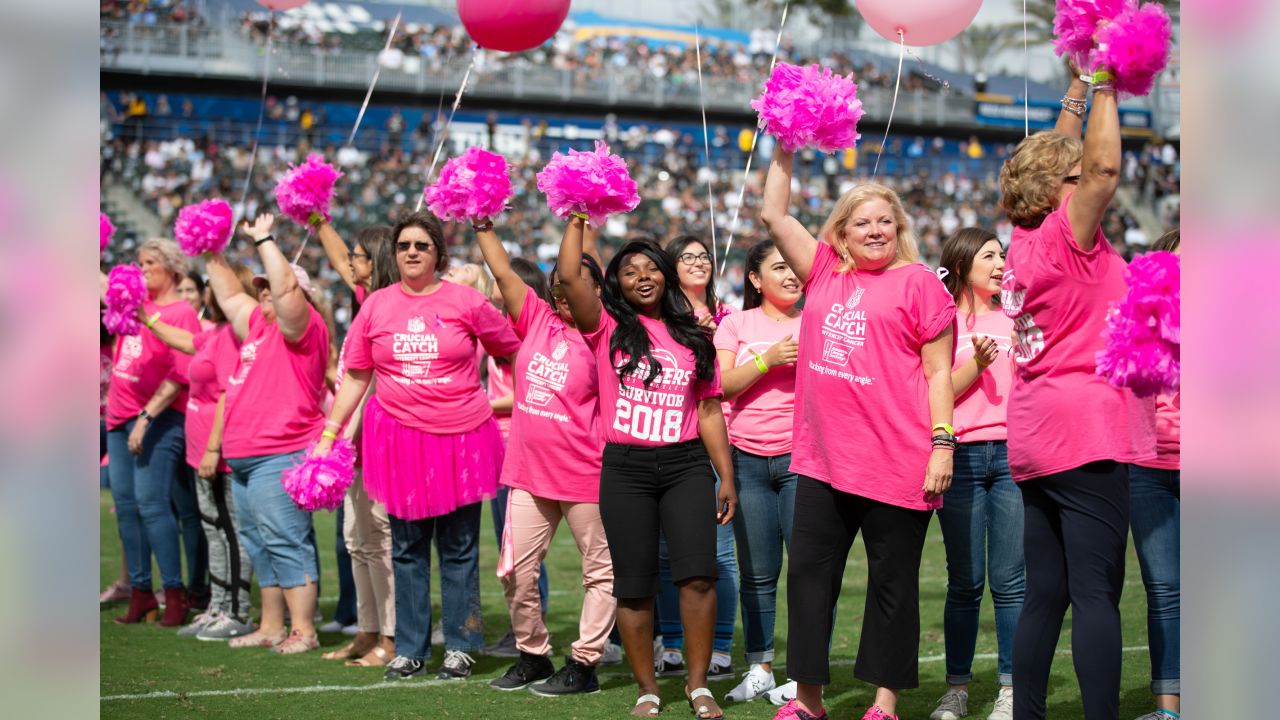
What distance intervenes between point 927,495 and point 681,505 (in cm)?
112

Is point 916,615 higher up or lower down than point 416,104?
lower down

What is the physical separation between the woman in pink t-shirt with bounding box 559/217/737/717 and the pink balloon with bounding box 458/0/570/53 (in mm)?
1132

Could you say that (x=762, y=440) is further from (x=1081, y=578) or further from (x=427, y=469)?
(x=1081, y=578)

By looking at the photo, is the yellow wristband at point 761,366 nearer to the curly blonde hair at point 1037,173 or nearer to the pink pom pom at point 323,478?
the curly blonde hair at point 1037,173

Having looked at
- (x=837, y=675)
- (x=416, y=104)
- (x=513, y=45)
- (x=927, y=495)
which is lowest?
(x=837, y=675)

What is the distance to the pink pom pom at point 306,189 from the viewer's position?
22.1 feet

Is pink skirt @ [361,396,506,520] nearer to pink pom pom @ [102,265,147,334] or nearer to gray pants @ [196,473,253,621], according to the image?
gray pants @ [196,473,253,621]

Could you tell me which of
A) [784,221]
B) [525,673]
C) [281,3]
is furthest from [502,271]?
[281,3]

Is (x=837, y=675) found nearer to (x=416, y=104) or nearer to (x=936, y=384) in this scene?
(x=936, y=384)

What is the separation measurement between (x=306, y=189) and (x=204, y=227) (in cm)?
84

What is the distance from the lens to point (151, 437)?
7.98 m

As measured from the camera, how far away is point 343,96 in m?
31.9

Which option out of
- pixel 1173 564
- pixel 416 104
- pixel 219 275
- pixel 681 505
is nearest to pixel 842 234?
pixel 681 505

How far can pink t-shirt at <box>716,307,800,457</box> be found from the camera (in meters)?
5.71
